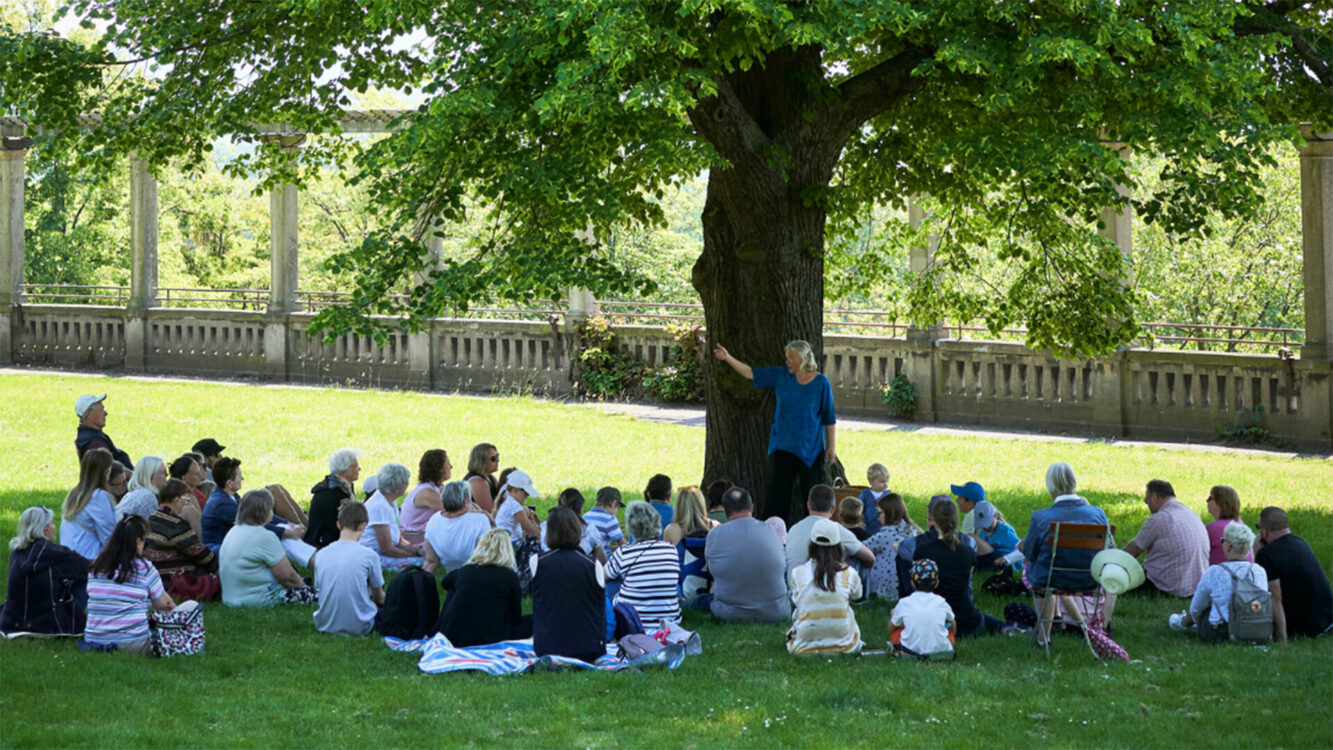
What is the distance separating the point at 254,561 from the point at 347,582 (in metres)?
0.98

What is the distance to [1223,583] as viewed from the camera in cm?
819

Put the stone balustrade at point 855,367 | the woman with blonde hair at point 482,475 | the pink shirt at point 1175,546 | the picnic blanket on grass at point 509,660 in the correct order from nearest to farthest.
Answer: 1. the picnic blanket on grass at point 509,660
2. the pink shirt at point 1175,546
3. the woman with blonde hair at point 482,475
4. the stone balustrade at point 855,367

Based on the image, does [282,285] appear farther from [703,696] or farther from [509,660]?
[703,696]

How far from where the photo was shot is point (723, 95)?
11172mm

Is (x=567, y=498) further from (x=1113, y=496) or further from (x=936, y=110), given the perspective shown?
(x=1113, y=496)

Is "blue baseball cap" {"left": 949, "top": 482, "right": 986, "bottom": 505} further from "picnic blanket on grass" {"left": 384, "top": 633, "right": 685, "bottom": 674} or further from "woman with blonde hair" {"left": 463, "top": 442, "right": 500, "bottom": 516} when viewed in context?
"woman with blonde hair" {"left": 463, "top": 442, "right": 500, "bottom": 516}

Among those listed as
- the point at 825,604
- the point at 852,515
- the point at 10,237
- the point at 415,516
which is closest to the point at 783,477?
the point at 852,515

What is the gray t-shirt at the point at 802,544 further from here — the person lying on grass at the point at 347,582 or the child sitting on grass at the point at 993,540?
the person lying on grass at the point at 347,582

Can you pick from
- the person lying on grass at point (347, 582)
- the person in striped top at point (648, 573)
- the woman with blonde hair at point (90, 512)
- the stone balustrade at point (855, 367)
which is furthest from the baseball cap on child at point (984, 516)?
the woman with blonde hair at point (90, 512)

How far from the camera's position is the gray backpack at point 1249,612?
319 inches

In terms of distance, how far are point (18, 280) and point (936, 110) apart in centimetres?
2210

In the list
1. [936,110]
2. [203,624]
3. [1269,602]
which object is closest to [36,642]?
[203,624]

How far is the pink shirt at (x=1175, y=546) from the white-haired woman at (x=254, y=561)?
5.39 m

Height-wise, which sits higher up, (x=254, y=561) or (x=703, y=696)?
(x=254, y=561)
